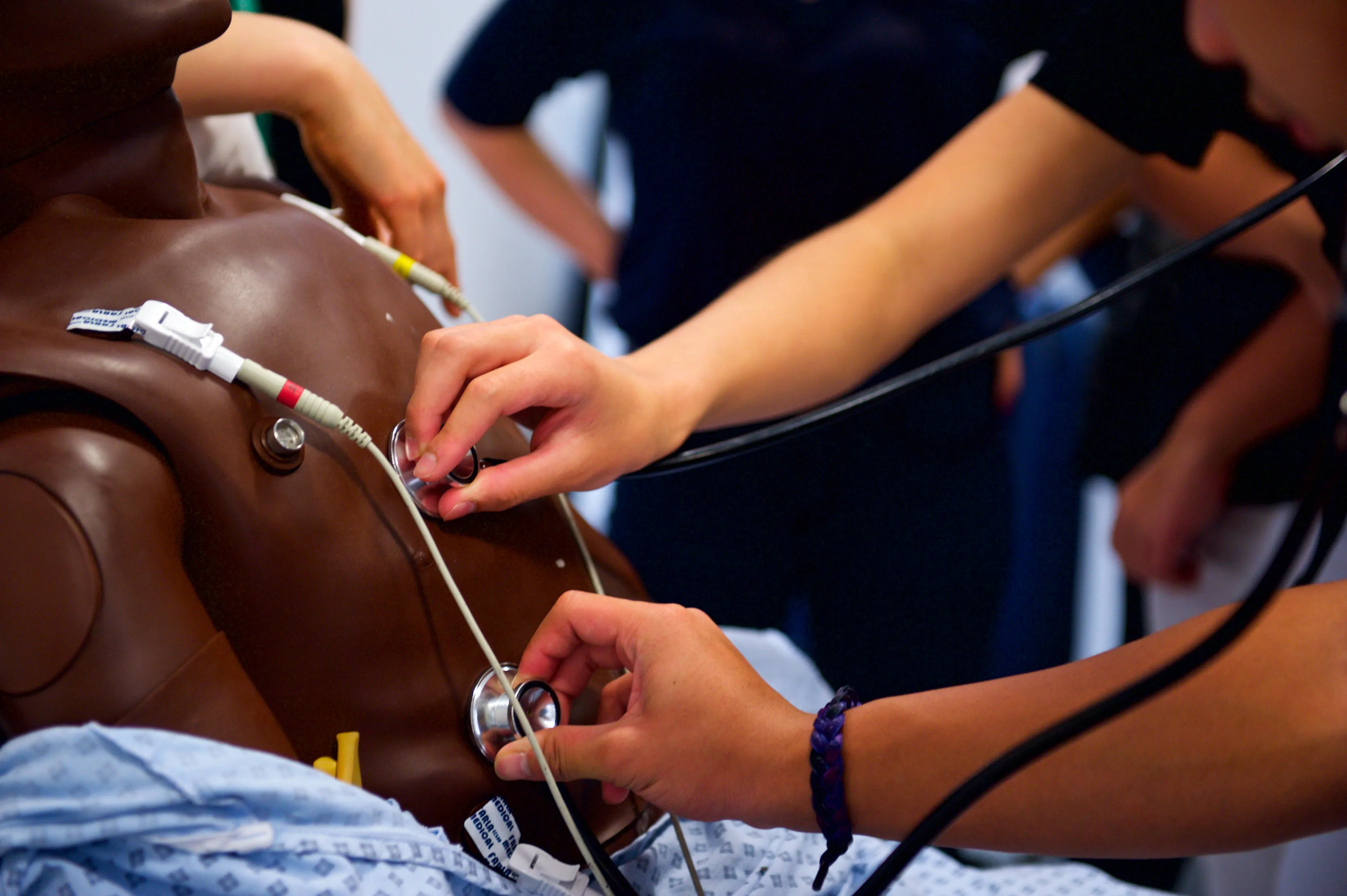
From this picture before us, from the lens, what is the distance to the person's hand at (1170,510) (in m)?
1.17

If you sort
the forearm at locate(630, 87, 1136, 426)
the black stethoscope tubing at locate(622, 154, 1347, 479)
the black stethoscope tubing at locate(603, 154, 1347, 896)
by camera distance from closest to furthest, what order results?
the black stethoscope tubing at locate(603, 154, 1347, 896) < the black stethoscope tubing at locate(622, 154, 1347, 479) < the forearm at locate(630, 87, 1136, 426)

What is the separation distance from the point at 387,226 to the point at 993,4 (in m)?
0.69

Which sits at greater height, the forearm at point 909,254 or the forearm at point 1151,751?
the forearm at point 909,254

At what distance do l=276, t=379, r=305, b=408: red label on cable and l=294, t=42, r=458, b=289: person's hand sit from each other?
0.87 feet

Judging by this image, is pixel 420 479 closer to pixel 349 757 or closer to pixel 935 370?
pixel 349 757

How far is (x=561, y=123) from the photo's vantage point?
217cm

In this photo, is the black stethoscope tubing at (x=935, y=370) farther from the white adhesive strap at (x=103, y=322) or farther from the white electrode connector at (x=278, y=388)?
the white adhesive strap at (x=103, y=322)

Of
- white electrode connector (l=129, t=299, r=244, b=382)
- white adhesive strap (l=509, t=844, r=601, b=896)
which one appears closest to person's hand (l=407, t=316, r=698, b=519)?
white electrode connector (l=129, t=299, r=244, b=382)

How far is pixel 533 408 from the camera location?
27.7 inches

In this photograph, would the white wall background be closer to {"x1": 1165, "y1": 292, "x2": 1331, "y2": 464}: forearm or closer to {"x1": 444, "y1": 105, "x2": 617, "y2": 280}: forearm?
{"x1": 444, "y1": 105, "x2": 617, "y2": 280}: forearm

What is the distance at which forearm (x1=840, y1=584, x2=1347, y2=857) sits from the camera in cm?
53

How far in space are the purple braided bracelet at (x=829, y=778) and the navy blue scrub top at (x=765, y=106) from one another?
27.2 inches

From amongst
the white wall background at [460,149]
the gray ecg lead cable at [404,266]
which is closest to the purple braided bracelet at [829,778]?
the gray ecg lead cable at [404,266]

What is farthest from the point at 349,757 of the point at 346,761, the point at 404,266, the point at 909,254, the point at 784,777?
the point at 909,254
